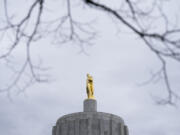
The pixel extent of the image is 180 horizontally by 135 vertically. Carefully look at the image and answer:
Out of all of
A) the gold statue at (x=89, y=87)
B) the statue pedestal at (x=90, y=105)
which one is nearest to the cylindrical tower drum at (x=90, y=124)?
the statue pedestal at (x=90, y=105)

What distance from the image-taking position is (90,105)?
2297 centimetres

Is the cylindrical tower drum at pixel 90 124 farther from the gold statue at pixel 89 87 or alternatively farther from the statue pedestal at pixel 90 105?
the gold statue at pixel 89 87

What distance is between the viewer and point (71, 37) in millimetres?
5891

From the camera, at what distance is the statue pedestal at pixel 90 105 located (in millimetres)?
22847

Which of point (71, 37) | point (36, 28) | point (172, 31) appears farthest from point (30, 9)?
point (172, 31)

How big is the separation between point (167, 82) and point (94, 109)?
17.7 m

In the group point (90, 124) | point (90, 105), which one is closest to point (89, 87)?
point (90, 105)

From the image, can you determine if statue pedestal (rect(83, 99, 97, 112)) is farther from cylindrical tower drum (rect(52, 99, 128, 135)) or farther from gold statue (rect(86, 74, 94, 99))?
gold statue (rect(86, 74, 94, 99))

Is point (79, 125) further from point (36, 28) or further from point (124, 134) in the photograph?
point (36, 28)

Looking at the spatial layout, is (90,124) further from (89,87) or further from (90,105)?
(89,87)

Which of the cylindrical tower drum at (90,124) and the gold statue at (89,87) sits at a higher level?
the gold statue at (89,87)

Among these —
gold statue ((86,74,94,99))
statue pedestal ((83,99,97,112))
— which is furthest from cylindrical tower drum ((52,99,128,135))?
gold statue ((86,74,94,99))

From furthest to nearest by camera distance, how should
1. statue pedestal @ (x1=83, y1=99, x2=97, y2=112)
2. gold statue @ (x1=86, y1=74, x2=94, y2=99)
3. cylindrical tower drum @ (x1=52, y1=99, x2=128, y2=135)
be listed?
gold statue @ (x1=86, y1=74, x2=94, y2=99)
statue pedestal @ (x1=83, y1=99, x2=97, y2=112)
cylindrical tower drum @ (x1=52, y1=99, x2=128, y2=135)

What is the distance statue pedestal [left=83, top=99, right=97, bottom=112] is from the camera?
22847 mm
